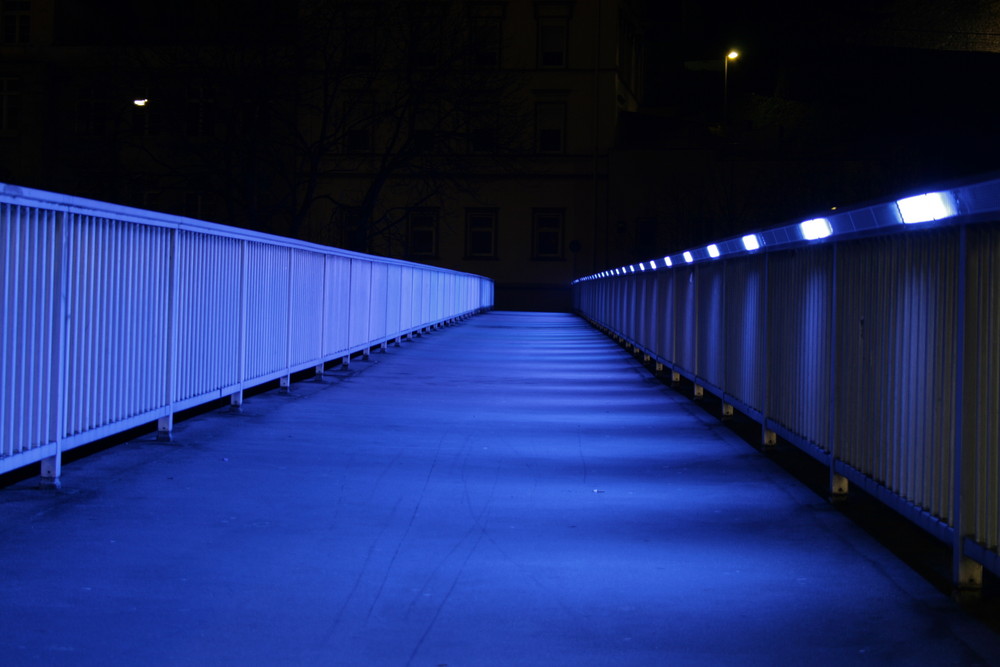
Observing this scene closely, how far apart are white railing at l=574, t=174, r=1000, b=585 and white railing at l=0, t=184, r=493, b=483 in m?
4.28

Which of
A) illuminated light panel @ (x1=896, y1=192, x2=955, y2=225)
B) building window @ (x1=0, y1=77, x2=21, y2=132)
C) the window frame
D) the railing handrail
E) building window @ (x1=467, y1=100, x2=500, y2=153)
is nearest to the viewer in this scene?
illuminated light panel @ (x1=896, y1=192, x2=955, y2=225)

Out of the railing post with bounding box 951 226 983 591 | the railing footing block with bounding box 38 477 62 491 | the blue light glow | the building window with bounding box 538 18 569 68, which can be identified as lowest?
the railing footing block with bounding box 38 477 62 491

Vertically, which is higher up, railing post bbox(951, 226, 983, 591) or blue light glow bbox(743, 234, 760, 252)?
blue light glow bbox(743, 234, 760, 252)

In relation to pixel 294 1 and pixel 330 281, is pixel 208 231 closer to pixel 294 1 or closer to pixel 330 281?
pixel 330 281

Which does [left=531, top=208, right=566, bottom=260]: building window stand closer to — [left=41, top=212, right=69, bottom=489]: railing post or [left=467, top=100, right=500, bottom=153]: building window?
[left=467, top=100, right=500, bottom=153]: building window

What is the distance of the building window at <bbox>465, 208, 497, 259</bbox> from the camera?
64438 millimetres

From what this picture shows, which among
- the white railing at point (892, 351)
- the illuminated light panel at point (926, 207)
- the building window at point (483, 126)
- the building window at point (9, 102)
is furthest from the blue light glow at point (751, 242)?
the building window at point (9, 102)

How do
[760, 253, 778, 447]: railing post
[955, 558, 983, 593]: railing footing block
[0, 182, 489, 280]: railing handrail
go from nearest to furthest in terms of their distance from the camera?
[955, 558, 983, 593]: railing footing block
[0, 182, 489, 280]: railing handrail
[760, 253, 778, 447]: railing post

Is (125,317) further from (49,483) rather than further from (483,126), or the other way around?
(483,126)

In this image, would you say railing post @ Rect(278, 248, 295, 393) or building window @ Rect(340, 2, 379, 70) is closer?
railing post @ Rect(278, 248, 295, 393)

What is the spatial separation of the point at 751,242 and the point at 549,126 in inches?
2163

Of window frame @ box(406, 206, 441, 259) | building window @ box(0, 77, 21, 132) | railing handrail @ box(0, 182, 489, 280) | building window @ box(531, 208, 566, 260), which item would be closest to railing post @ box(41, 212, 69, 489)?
railing handrail @ box(0, 182, 489, 280)

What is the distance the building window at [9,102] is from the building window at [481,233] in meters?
22.1

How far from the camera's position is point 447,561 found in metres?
5.79
